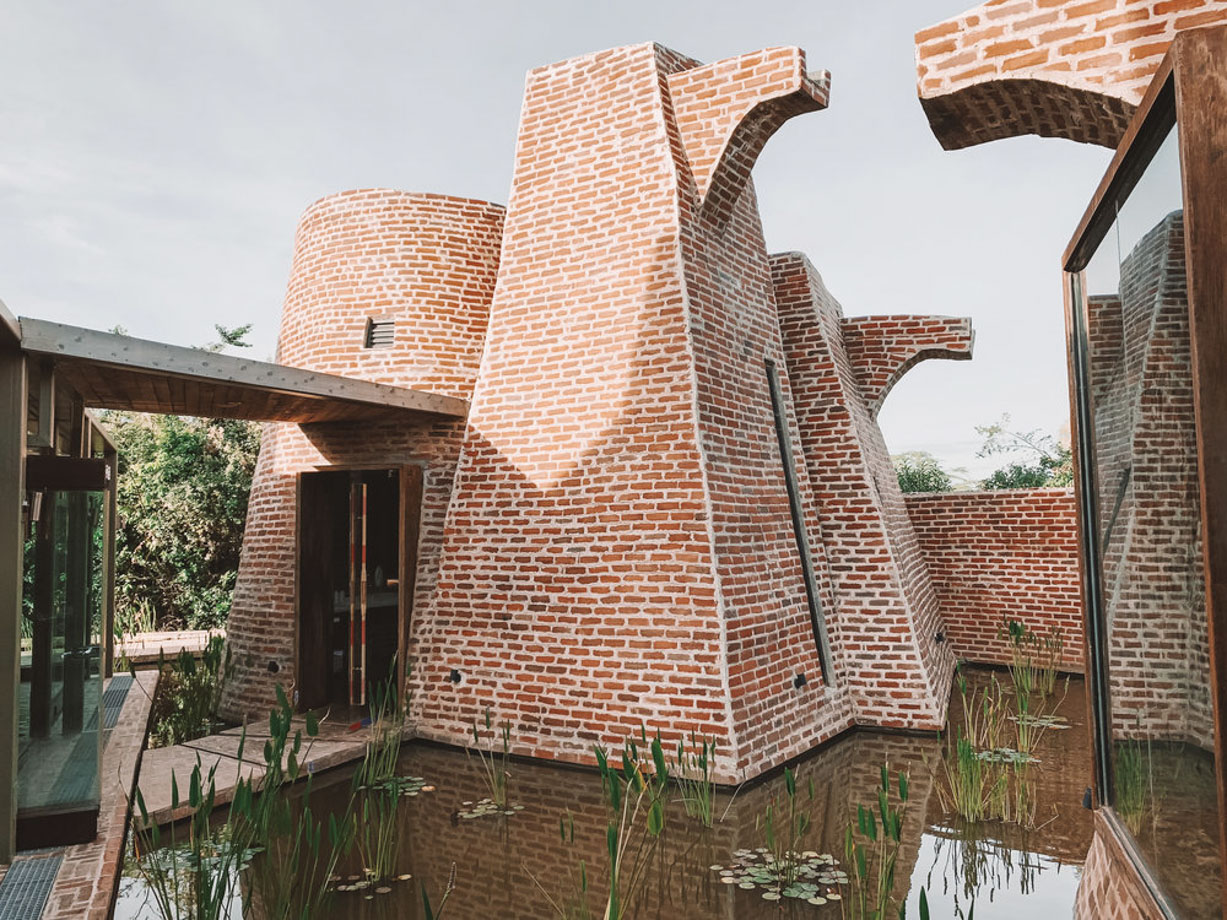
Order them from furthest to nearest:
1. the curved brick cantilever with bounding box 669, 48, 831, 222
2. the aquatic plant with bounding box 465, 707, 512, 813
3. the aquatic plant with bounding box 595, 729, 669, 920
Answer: the curved brick cantilever with bounding box 669, 48, 831, 222 → the aquatic plant with bounding box 465, 707, 512, 813 → the aquatic plant with bounding box 595, 729, 669, 920

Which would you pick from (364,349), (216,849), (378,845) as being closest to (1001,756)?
(378,845)

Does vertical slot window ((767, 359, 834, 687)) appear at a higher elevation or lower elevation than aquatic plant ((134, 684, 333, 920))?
higher

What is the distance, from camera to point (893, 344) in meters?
9.01

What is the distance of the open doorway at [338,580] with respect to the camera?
276 inches

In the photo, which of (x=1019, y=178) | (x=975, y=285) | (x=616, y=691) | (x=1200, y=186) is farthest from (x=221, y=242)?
(x=975, y=285)

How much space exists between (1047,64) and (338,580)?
699 centimetres

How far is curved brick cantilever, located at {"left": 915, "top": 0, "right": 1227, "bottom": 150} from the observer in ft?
8.61

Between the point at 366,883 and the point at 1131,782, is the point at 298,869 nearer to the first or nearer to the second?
the point at 366,883

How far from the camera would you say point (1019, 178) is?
47.3 meters

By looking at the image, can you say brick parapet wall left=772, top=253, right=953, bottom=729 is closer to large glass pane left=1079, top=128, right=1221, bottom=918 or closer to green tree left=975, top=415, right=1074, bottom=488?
large glass pane left=1079, top=128, right=1221, bottom=918

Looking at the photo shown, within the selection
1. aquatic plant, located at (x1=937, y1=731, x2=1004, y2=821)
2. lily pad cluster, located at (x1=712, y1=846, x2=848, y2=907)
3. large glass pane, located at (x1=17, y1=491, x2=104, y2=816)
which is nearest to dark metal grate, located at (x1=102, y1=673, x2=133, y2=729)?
large glass pane, located at (x1=17, y1=491, x2=104, y2=816)

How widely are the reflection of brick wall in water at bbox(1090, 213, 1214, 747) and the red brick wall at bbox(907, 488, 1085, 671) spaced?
7.08 meters

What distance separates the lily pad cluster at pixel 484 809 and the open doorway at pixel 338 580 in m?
1.91

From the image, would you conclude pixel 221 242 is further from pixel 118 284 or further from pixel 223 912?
pixel 223 912
